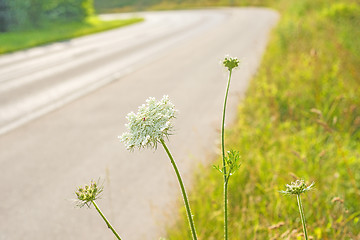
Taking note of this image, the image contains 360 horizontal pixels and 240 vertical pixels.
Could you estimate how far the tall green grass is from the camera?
129 inches

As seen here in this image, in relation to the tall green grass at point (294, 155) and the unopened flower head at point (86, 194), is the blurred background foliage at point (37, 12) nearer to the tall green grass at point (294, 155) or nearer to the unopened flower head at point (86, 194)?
the tall green grass at point (294, 155)

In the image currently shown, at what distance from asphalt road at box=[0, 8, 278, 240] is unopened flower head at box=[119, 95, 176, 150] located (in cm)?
36

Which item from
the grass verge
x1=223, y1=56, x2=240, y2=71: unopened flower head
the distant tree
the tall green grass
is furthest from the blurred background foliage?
x1=223, y1=56, x2=240, y2=71: unopened flower head

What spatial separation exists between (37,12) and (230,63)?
84.6ft

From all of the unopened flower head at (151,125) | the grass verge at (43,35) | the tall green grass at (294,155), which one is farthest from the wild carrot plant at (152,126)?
the grass verge at (43,35)

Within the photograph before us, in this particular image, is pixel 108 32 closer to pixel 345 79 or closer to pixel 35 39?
pixel 35 39

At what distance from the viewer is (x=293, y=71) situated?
791cm

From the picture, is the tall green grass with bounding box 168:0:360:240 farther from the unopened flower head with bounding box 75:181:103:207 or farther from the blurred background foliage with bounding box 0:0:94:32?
the blurred background foliage with bounding box 0:0:94:32


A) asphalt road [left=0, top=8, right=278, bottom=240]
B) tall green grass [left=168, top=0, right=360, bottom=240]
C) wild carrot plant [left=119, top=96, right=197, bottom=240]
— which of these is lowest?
asphalt road [left=0, top=8, right=278, bottom=240]

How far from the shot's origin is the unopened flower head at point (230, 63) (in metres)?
1.57

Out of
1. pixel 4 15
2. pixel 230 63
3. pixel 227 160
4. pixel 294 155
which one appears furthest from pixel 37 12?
pixel 227 160

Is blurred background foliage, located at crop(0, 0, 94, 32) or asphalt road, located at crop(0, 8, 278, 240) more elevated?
blurred background foliage, located at crop(0, 0, 94, 32)

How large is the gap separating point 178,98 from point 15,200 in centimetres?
470

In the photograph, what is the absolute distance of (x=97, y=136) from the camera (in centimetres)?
664
